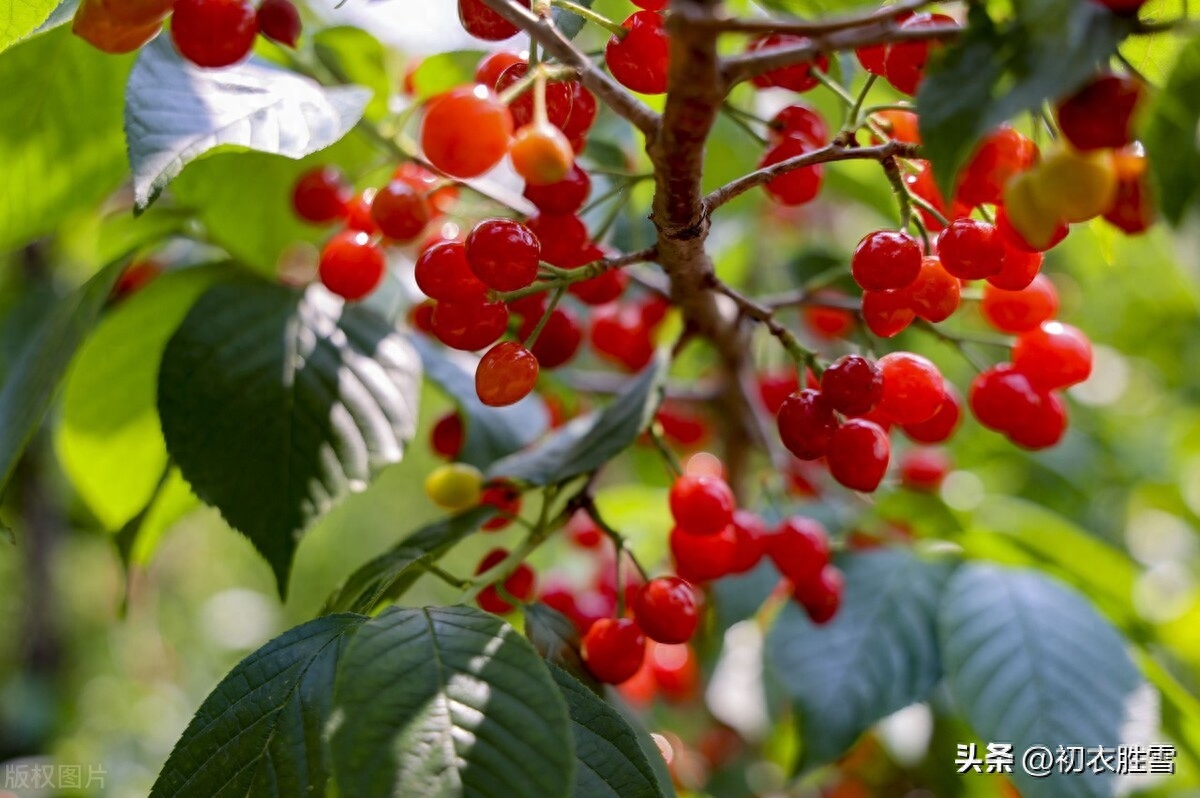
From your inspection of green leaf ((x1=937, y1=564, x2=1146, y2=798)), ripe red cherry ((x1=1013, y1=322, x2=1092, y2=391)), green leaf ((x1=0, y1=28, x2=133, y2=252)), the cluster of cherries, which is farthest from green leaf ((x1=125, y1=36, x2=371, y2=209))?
green leaf ((x1=937, y1=564, x2=1146, y2=798))

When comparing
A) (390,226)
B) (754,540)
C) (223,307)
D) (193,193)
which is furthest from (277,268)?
(754,540)

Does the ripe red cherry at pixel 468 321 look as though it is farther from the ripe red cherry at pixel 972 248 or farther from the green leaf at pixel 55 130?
the green leaf at pixel 55 130

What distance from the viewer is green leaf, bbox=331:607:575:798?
555 millimetres

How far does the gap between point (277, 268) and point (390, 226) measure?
462 mm

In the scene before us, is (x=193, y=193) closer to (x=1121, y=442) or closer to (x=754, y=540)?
(x=754, y=540)

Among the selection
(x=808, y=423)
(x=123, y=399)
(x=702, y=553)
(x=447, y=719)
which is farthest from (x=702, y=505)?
(x=123, y=399)

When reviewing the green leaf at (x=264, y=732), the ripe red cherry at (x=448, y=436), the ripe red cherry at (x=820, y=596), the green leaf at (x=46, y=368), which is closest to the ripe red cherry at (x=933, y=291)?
the ripe red cherry at (x=820, y=596)

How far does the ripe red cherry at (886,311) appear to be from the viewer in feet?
2.43

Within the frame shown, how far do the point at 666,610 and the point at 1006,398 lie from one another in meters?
0.38

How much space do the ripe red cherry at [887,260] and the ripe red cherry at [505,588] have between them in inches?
16.3

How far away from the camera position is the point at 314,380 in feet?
3.11

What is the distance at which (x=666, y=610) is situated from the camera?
0.83m

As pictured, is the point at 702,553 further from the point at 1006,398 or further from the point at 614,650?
the point at 1006,398

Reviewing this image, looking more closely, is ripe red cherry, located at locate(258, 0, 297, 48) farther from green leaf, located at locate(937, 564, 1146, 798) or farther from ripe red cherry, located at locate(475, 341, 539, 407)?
green leaf, located at locate(937, 564, 1146, 798)
